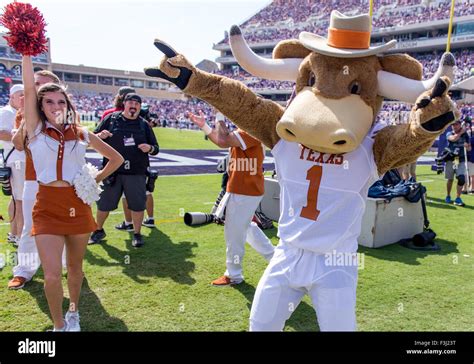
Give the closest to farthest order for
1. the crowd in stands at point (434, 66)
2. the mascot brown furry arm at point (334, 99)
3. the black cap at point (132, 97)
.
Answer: the mascot brown furry arm at point (334, 99) → the black cap at point (132, 97) → the crowd in stands at point (434, 66)

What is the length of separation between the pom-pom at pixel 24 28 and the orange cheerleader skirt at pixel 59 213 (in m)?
0.96

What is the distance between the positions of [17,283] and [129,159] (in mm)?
1903

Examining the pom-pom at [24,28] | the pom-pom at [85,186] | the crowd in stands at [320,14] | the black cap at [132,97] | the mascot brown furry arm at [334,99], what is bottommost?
the pom-pom at [85,186]

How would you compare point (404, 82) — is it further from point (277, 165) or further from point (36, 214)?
point (36, 214)

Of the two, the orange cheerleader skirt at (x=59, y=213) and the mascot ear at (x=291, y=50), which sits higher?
the mascot ear at (x=291, y=50)

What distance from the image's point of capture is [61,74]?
69.9m

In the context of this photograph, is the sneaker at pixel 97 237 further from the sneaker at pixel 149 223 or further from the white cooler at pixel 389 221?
the white cooler at pixel 389 221

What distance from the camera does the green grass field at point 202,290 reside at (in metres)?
3.41

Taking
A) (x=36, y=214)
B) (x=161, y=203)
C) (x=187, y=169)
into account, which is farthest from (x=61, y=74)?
(x=36, y=214)

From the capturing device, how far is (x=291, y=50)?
2443mm

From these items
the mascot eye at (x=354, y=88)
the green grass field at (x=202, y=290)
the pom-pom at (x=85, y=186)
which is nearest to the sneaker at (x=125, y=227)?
the green grass field at (x=202, y=290)

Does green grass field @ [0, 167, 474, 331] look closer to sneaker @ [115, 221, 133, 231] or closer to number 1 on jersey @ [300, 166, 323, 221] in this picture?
sneaker @ [115, 221, 133, 231]

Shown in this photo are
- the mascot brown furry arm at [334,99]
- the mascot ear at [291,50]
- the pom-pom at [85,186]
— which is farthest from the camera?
the pom-pom at [85,186]

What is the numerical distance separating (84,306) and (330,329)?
2364 mm
